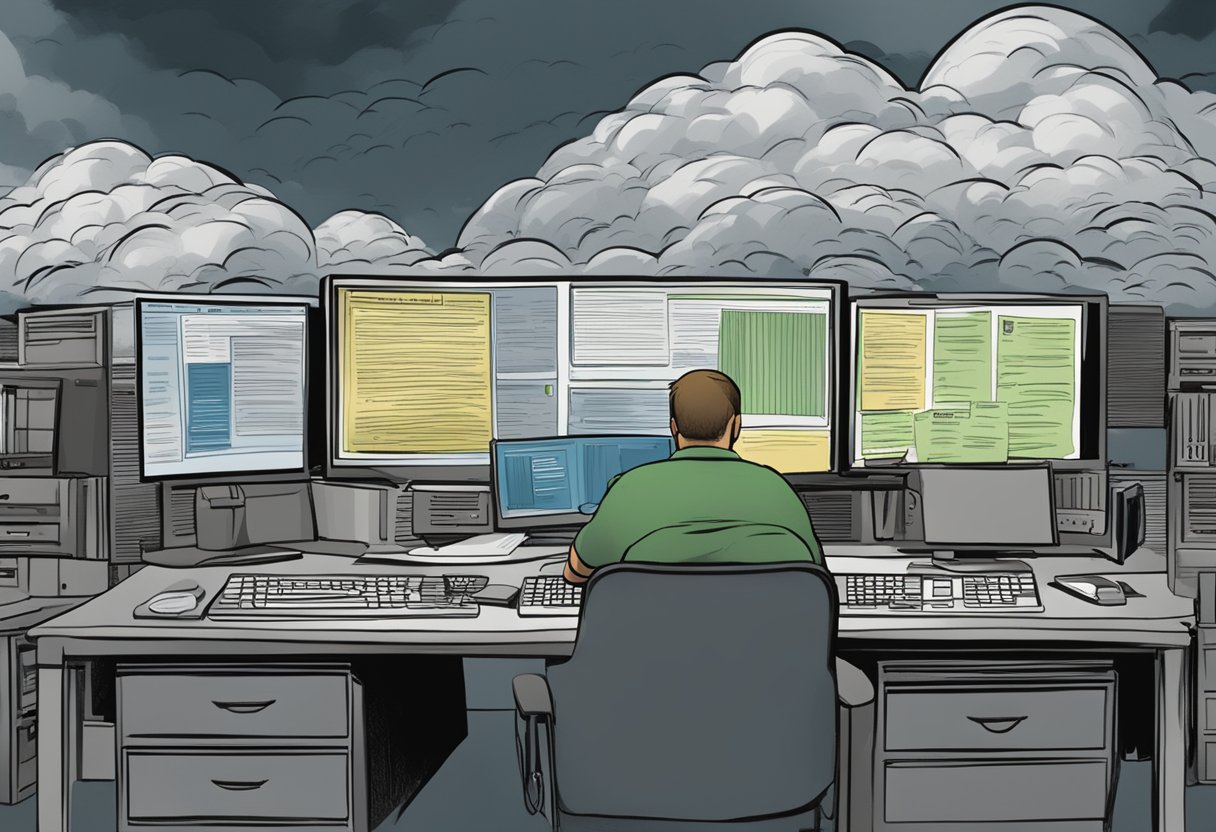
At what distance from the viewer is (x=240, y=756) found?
1.89 m

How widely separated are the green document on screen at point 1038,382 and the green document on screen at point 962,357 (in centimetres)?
3

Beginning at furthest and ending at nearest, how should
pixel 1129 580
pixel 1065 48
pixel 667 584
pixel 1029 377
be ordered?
pixel 1065 48 < pixel 1029 377 < pixel 1129 580 < pixel 667 584

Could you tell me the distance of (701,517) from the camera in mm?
1607

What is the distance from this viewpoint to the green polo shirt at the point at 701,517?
A: 63.0 inches

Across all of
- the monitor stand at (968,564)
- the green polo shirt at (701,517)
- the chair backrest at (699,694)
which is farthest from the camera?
the monitor stand at (968,564)

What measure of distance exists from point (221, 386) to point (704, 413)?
1.19m

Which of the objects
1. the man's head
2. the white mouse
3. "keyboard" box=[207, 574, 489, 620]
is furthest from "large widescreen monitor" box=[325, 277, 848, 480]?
the man's head

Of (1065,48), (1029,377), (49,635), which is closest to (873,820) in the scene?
(1029,377)

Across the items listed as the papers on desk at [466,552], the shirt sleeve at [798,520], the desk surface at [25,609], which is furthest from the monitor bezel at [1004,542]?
the desk surface at [25,609]

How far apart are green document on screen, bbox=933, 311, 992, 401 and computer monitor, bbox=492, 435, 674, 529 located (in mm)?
656

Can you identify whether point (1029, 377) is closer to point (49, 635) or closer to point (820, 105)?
point (820, 105)

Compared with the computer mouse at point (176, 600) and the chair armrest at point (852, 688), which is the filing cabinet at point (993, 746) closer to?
the chair armrest at point (852, 688)

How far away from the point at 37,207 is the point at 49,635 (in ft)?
5.48

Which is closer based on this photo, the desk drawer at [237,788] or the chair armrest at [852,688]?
the chair armrest at [852,688]
